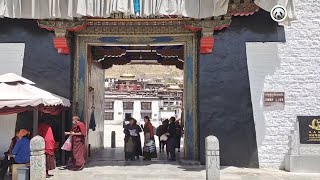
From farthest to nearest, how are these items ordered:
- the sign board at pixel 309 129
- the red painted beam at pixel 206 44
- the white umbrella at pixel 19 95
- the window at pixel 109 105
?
the window at pixel 109 105 → the red painted beam at pixel 206 44 → the sign board at pixel 309 129 → the white umbrella at pixel 19 95

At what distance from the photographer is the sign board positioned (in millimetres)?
11648

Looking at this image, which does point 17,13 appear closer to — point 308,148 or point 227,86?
point 227,86

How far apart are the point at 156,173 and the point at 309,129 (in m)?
4.22

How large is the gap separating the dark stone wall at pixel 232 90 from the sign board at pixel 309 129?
1.26m

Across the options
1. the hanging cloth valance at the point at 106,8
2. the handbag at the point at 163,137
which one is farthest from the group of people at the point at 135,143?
the hanging cloth valance at the point at 106,8

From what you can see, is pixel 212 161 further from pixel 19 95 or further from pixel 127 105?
pixel 127 105

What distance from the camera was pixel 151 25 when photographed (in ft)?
42.0

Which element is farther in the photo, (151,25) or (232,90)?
(151,25)

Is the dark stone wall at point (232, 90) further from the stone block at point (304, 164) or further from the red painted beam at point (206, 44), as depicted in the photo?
the stone block at point (304, 164)

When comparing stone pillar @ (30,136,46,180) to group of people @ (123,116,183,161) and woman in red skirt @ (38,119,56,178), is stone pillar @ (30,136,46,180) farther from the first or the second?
group of people @ (123,116,183,161)

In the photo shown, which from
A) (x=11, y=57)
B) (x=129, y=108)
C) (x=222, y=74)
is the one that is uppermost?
(x=11, y=57)

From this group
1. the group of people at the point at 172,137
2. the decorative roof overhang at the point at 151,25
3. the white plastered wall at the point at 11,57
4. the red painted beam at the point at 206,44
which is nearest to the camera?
the decorative roof overhang at the point at 151,25

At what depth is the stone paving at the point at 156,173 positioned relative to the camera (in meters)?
10.4

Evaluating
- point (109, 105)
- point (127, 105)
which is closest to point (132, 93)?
point (127, 105)
